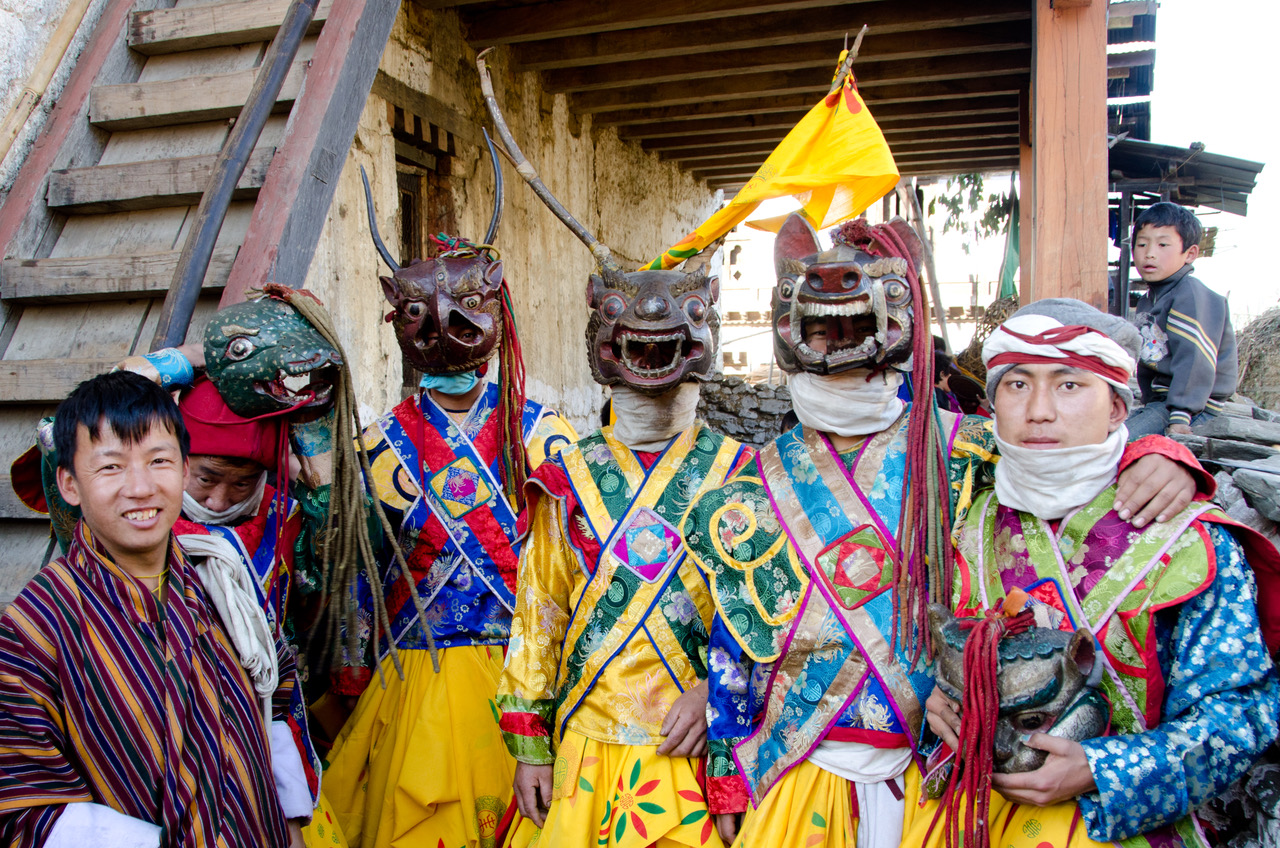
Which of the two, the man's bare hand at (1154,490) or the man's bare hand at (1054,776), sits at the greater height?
the man's bare hand at (1154,490)

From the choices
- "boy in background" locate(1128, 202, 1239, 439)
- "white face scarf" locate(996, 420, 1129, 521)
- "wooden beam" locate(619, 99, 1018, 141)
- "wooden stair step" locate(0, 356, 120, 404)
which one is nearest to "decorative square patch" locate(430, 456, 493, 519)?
"wooden stair step" locate(0, 356, 120, 404)

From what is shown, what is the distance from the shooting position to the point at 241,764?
1.82m

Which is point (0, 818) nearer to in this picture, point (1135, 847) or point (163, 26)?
point (1135, 847)

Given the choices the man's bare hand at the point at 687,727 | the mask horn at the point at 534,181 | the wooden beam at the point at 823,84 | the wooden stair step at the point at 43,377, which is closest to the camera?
the man's bare hand at the point at 687,727

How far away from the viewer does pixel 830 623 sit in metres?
1.92

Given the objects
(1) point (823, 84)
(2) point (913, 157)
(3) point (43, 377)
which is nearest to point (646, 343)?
(3) point (43, 377)

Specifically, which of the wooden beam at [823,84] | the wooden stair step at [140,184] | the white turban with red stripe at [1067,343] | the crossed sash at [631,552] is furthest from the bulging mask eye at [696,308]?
the wooden beam at [823,84]

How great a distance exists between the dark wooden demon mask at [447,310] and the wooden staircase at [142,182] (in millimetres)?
382

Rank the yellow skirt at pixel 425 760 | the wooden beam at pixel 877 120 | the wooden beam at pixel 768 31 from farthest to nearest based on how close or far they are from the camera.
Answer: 1. the wooden beam at pixel 877 120
2. the wooden beam at pixel 768 31
3. the yellow skirt at pixel 425 760

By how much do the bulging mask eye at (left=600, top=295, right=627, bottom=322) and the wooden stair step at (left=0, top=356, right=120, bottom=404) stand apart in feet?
5.45

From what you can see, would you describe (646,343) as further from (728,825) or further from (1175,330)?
(1175,330)

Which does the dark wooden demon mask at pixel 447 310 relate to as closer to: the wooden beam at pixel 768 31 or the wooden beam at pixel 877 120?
the wooden beam at pixel 768 31

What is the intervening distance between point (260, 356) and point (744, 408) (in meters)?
9.03

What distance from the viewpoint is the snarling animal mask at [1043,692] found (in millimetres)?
1589
